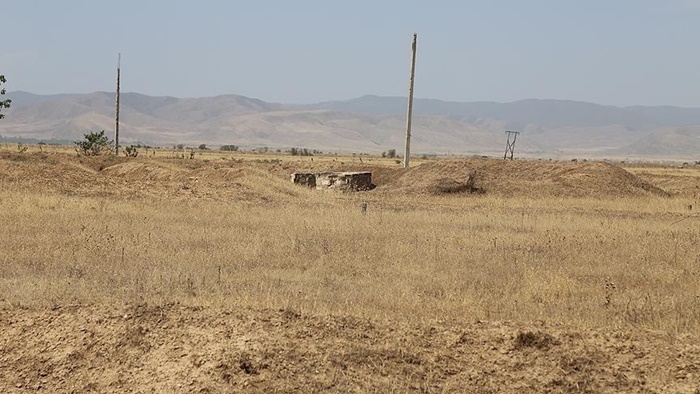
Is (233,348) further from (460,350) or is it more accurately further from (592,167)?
(592,167)

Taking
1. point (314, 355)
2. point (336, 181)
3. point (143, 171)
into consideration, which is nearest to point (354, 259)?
point (314, 355)

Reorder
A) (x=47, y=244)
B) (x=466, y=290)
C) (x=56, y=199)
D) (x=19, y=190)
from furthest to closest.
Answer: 1. (x=19, y=190)
2. (x=56, y=199)
3. (x=47, y=244)
4. (x=466, y=290)

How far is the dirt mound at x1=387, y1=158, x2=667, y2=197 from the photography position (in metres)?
32.0

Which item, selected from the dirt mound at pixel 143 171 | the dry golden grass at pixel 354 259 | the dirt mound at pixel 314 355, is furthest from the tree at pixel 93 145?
the dirt mound at pixel 314 355

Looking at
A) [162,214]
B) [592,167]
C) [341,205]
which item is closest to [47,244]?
[162,214]

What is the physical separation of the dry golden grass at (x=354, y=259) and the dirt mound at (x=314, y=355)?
0.78 metres

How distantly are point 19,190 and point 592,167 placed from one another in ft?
76.3

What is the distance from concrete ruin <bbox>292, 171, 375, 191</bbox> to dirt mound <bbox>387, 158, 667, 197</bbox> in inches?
60.8

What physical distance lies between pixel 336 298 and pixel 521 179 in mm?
24833

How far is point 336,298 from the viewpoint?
1055 cm

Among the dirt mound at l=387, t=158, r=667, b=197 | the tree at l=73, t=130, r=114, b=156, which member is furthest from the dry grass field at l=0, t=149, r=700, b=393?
the tree at l=73, t=130, r=114, b=156

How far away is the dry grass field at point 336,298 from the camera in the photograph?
7.47 meters

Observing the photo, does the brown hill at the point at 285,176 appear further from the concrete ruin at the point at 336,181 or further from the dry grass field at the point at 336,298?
the dry grass field at the point at 336,298

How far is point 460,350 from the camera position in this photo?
309 inches
